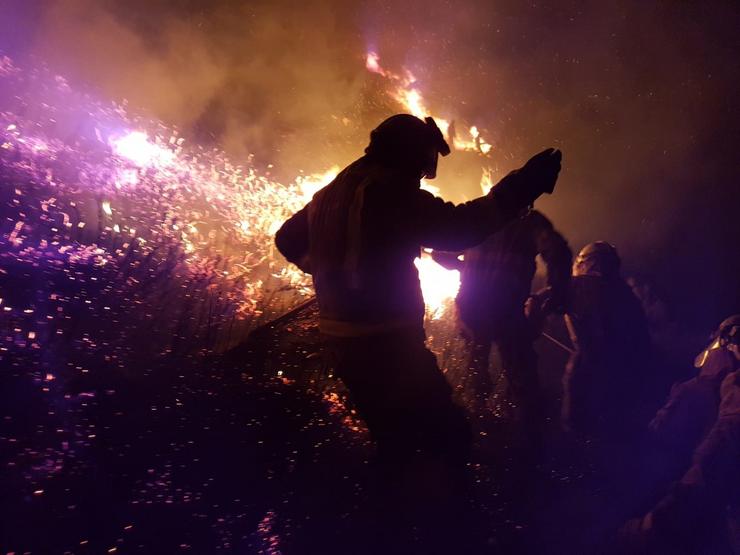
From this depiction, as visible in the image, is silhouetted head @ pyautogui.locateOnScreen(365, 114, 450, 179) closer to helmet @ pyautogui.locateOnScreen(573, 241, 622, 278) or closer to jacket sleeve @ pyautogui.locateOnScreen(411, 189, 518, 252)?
jacket sleeve @ pyautogui.locateOnScreen(411, 189, 518, 252)

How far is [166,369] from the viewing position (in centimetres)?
246

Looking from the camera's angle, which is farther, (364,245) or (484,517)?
(484,517)

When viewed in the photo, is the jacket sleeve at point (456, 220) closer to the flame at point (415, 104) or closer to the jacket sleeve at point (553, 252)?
the jacket sleeve at point (553, 252)

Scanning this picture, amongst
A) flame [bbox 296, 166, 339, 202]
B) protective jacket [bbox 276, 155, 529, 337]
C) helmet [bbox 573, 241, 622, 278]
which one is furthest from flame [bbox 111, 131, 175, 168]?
helmet [bbox 573, 241, 622, 278]

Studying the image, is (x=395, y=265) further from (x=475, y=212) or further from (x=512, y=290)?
(x=512, y=290)

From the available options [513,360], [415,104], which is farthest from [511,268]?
[415,104]

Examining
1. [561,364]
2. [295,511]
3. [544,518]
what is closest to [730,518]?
[544,518]

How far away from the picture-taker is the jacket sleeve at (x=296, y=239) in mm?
1971

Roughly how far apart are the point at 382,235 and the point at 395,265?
0.42 feet

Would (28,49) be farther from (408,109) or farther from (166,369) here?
(408,109)

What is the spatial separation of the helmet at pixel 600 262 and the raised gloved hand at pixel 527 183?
329 cm

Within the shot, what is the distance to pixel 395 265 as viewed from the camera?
1.63 m

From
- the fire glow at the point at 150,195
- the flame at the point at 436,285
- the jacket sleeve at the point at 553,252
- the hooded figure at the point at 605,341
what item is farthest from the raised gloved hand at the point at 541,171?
the flame at the point at 436,285

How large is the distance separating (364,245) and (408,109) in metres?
5.59
